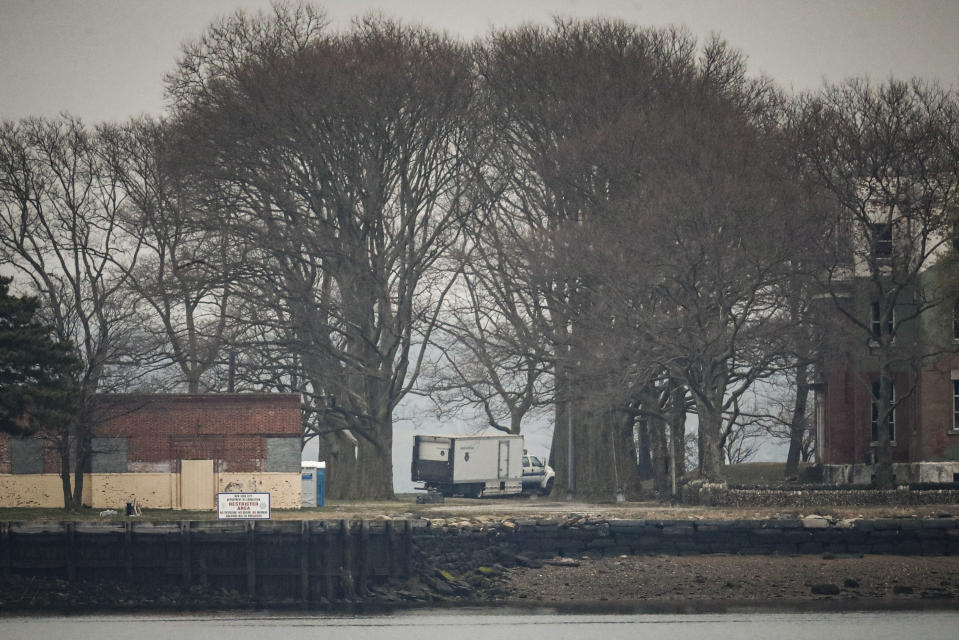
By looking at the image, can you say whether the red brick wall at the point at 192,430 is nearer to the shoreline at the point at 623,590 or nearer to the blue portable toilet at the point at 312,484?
the blue portable toilet at the point at 312,484

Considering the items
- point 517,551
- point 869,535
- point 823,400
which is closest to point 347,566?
point 517,551

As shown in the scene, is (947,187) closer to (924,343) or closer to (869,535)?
(924,343)

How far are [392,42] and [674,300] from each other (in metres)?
16.5

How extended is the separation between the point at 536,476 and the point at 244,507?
33773 mm

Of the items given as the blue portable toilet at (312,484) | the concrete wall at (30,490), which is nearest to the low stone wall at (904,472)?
the blue portable toilet at (312,484)

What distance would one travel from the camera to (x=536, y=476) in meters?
88.3

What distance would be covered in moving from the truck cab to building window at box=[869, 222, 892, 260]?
2515cm

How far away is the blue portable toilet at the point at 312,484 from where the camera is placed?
6556 centimetres

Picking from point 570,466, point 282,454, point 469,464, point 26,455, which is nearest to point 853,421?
point 570,466

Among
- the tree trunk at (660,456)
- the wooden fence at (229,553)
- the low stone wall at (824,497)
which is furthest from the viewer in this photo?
the tree trunk at (660,456)

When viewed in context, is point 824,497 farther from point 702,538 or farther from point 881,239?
point 881,239

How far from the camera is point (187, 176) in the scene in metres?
70.4

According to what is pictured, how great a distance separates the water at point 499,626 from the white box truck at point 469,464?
26.8 metres

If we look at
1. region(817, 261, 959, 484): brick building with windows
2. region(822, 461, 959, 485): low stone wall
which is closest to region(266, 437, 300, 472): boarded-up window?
region(817, 261, 959, 484): brick building with windows
